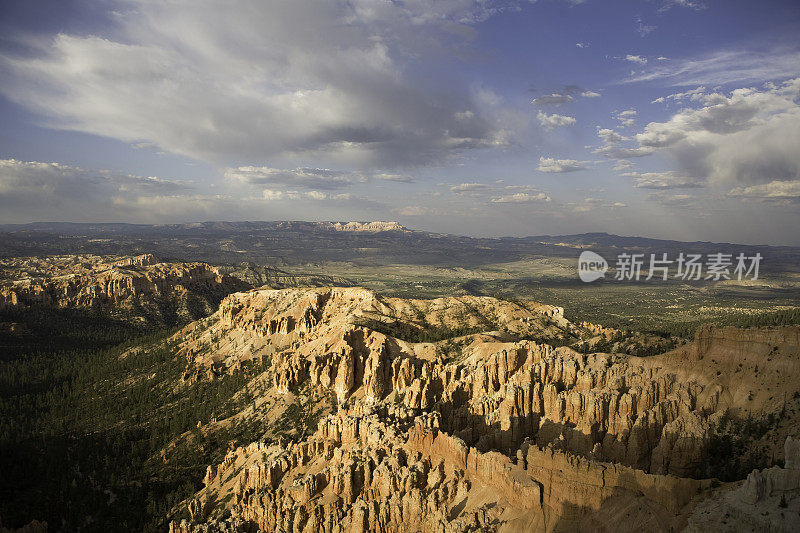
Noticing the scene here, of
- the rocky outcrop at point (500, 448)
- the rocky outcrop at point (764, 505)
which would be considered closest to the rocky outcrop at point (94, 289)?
the rocky outcrop at point (500, 448)

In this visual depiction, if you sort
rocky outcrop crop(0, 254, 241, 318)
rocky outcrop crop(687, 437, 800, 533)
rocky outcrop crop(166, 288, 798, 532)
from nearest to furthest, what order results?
1. rocky outcrop crop(687, 437, 800, 533)
2. rocky outcrop crop(166, 288, 798, 532)
3. rocky outcrop crop(0, 254, 241, 318)

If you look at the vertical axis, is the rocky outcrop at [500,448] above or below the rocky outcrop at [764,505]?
below

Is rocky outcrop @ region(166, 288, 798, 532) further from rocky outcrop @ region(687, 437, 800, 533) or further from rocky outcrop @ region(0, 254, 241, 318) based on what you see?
rocky outcrop @ region(0, 254, 241, 318)

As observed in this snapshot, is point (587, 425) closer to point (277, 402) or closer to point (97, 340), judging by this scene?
point (277, 402)

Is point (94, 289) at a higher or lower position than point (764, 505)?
lower

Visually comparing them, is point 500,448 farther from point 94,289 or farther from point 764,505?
point 94,289

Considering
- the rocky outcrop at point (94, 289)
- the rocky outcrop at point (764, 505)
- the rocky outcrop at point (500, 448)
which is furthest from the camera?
the rocky outcrop at point (94, 289)

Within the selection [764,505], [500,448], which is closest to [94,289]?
[500,448]

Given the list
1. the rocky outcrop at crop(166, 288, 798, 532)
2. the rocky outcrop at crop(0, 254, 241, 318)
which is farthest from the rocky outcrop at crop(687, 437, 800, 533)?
the rocky outcrop at crop(0, 254, 241, 318)

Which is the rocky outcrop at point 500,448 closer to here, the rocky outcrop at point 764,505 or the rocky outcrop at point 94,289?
the rocky outcrop at point 764,505

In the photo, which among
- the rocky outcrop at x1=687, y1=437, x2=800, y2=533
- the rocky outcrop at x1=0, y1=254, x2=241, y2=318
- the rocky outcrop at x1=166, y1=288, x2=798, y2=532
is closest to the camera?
the rocky outcrop at x1=687, y1=437, x2=800, y2=533

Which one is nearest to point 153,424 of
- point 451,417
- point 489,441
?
point 451,417

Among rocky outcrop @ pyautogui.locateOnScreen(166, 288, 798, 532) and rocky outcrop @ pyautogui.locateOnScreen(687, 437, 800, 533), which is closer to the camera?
rocky outcrop @ pyautogui.locateOnScreen(687, 437, 800, 533)
